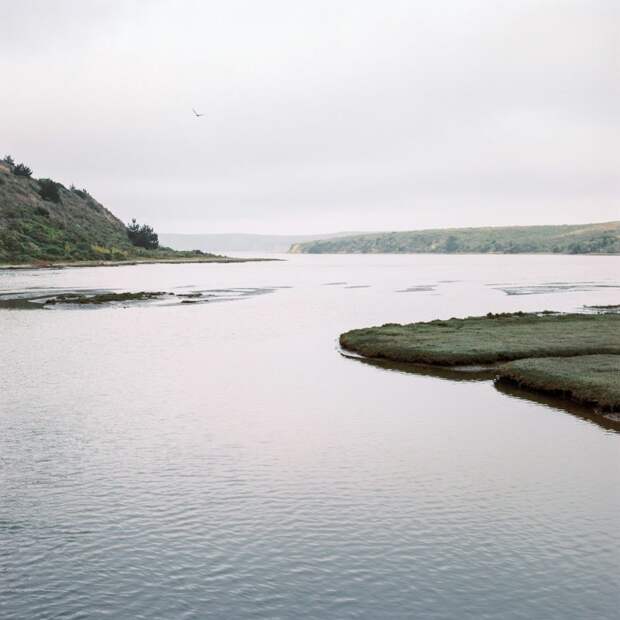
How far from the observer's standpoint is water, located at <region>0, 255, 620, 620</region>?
55.1ft

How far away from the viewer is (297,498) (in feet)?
74.9

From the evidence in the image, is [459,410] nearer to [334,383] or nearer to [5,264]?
[334,383]

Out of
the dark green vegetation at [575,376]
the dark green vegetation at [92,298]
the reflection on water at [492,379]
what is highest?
the dark green vegetation at [92,298]

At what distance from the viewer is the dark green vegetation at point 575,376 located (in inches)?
1414

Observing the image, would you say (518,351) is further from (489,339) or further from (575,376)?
(575,376)

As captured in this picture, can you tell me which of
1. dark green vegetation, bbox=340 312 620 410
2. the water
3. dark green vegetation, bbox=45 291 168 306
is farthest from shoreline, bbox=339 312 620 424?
dark green vegetation, bbox=45 291 168 306

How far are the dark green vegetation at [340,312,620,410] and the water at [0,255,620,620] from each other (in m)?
2.62

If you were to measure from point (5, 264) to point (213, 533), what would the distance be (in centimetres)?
18269

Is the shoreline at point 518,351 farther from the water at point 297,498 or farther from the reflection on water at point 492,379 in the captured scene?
the water at point 297,498

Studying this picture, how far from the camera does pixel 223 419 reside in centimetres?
3356

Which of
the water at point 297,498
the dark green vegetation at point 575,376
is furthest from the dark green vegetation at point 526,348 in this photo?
the water at point 297,498

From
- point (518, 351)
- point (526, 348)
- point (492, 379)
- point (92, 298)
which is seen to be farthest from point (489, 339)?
point (92, 298)

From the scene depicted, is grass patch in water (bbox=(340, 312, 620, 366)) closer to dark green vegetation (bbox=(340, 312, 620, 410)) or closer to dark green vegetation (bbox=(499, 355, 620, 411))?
dark green vegetation (bbox=(340, 312, 620, 410))

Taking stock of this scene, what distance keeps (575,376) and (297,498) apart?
69.8 ft
